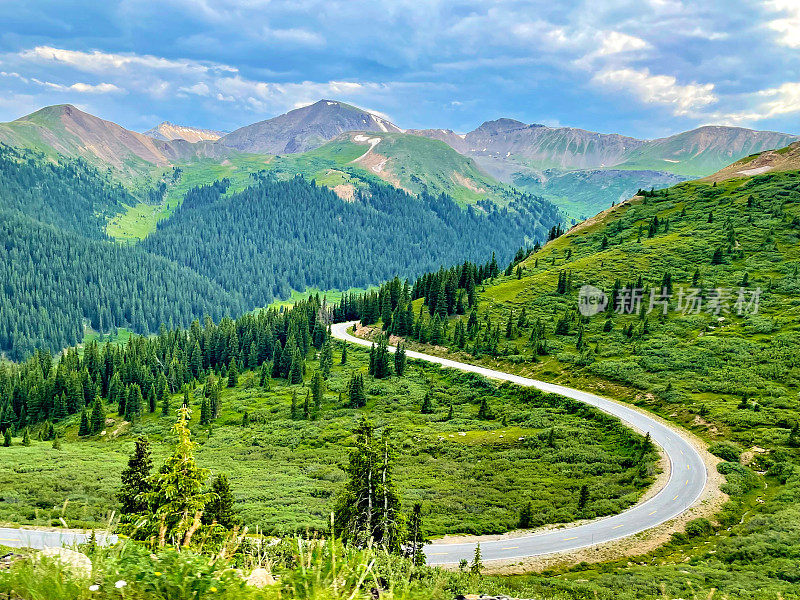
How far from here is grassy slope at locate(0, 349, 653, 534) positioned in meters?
48.5

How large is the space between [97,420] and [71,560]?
395ft

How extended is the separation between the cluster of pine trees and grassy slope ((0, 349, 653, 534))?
10395mm

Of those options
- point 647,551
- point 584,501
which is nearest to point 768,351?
point 584,501

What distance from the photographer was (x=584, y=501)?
49.4 m

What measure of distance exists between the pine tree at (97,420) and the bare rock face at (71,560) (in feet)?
391

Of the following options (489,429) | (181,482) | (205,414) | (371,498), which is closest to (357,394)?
(489,429)

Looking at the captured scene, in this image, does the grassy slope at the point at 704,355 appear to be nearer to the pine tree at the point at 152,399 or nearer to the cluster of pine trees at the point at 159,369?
the cluster of pine trees at the point at 159,369

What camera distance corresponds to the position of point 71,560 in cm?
723

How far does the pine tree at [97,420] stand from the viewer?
107188 millimetres

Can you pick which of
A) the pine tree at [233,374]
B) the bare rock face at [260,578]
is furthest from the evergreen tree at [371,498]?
the pine tree at [233,374]

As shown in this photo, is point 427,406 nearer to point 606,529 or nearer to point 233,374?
point 606,529

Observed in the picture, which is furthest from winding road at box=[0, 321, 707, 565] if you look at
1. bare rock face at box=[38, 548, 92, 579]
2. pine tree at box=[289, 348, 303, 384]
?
pine tree at box=[289, 348, 303, 384]

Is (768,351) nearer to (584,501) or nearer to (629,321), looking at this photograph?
(629,321)

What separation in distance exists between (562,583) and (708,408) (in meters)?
50.7
